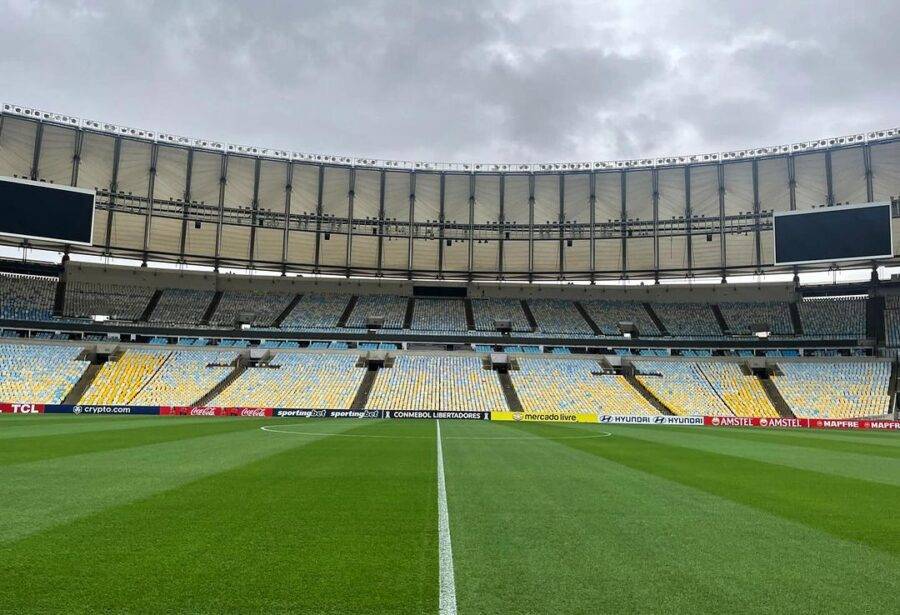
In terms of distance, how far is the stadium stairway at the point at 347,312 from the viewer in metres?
64.1

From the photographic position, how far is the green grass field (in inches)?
230

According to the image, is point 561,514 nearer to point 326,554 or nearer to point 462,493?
point 462,493

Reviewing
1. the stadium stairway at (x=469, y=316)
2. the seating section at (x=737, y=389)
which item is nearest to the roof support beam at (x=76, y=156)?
the stadium stairway at (x=469, y=316)

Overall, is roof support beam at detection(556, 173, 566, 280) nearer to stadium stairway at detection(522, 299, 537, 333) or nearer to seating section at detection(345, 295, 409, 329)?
stadium stairway at detection(522, 299, 537, 333)

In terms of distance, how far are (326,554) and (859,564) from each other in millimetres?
6068

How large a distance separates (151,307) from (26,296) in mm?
10445

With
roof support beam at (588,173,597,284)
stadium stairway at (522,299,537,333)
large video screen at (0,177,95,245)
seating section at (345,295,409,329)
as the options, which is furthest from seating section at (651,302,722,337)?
large video screen at (0,177,95,245)

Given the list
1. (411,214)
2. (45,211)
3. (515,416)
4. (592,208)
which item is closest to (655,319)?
(592,208)

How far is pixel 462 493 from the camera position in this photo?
38.7 feet

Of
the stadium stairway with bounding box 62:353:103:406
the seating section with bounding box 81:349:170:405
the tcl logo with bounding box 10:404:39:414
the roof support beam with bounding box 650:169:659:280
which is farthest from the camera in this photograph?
the roof support beam with bounding box 650:169:659:280

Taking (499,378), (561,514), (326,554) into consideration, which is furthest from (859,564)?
(499,378)

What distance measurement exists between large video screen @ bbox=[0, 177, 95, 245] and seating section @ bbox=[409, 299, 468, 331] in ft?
100

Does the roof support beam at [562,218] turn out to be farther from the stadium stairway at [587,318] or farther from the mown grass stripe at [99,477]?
the mown grass stripe at [99,477]

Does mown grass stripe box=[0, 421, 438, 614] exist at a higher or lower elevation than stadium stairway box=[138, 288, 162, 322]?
lower
